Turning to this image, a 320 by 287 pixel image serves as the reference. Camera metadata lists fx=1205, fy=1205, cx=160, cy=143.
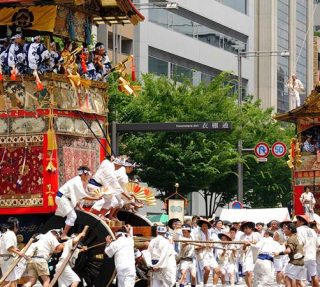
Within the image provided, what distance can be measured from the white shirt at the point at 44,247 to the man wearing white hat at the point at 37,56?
310cm

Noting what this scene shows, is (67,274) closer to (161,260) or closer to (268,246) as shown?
(161,260)

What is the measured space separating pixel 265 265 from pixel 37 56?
7033 millimetres

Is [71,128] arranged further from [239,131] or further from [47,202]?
[239,131]

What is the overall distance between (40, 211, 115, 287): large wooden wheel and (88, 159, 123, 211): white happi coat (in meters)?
0.58

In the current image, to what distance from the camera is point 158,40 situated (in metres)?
63.4

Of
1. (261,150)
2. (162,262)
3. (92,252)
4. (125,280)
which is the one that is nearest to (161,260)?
(162,262)

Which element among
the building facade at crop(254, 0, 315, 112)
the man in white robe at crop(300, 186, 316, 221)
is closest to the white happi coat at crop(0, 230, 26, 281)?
the man in white robe at crop(300, 186, 316, 221)

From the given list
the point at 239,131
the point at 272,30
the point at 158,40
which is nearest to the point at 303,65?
the point at 272,30

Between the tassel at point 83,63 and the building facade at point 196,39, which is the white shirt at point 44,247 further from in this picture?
the building facade at point 196,39

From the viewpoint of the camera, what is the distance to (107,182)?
22.2m

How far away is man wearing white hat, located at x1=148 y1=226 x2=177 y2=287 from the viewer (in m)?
22.8

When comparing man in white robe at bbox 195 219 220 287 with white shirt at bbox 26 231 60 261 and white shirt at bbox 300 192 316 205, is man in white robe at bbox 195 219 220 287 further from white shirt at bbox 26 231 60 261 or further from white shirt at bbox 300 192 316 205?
white shirt at bbox 300 192 316 205

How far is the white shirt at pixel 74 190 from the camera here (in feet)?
69.8

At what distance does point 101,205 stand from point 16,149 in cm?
186
